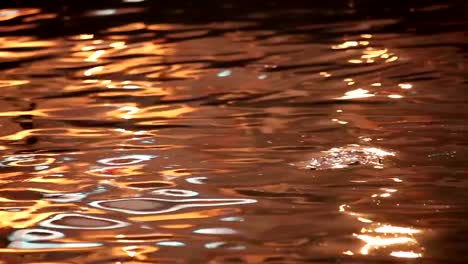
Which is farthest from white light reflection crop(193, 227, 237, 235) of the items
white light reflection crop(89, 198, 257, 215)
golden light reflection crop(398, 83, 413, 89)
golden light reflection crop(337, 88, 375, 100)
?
golden light reflection crop(398, 83, 413, 89)

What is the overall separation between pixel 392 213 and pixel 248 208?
28cm

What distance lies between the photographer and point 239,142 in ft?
6.63

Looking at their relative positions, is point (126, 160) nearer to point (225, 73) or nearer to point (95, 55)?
point (225, 73)

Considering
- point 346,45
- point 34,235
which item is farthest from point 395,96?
point 34,235

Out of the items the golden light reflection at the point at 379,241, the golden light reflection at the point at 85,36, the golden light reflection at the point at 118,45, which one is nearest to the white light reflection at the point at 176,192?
the golden light reflection at the point at 379,241

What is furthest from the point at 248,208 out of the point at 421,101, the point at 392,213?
the point at 421,101

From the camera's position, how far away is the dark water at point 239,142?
4.90 ft

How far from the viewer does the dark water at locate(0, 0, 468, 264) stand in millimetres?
1493

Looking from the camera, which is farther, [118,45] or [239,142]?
[118,45]

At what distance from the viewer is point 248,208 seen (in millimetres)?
1620

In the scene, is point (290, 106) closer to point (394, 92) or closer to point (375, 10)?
point (394, 92)

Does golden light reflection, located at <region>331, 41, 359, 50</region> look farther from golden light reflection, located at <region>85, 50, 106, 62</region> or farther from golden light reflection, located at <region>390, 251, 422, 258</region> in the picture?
golden light reflection, located at <region>390, 251, 422, 258</region>

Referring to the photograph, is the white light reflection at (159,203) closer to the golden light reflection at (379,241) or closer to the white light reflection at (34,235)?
the white light reflection at (34,235)

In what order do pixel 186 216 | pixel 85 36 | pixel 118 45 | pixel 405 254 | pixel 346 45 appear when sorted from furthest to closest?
pixel 85 36, pixel 118 45, pixel 346 45, pixel 186 216, pixel 405 254
